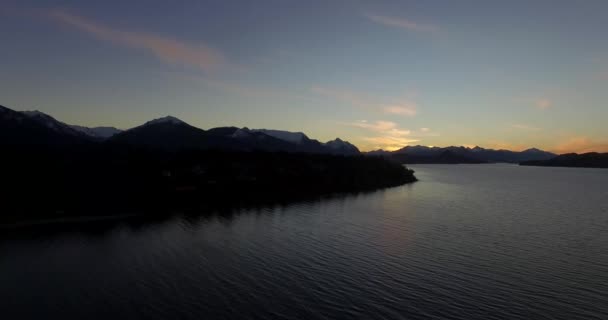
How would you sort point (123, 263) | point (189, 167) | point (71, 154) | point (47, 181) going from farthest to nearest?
point (189, 167) → point (71, 154) → point (47, 181) → point (123, 263)

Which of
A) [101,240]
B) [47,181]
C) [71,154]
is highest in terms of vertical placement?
[71,154]

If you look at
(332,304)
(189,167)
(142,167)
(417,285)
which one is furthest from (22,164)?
(417,285)

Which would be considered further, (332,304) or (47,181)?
(47,181)

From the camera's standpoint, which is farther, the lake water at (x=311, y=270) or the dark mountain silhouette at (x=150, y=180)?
the dark mountain silhouette at (x=150, y=180)

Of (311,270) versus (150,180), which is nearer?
(311,270)

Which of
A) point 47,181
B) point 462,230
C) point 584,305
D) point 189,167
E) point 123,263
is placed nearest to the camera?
point 584,305

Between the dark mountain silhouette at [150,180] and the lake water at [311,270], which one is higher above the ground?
the dark mountain silhouette at [150,180]

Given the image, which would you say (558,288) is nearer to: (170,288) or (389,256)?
(389,256)

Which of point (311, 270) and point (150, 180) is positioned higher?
point (150, 180)
